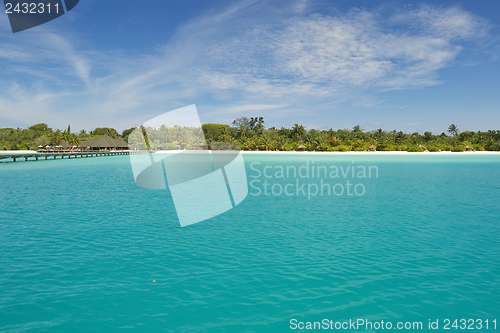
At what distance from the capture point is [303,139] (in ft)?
349

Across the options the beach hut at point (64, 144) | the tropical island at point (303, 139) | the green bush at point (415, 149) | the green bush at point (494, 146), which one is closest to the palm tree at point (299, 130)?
the tropical island at point (303, 139)

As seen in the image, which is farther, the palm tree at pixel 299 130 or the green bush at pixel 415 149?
the palm tree at pixel 299 130

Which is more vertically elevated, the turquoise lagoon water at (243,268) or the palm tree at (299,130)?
the palm tree at (299,130)

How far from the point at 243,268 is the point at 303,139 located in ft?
327

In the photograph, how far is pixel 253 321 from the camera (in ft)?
21.8

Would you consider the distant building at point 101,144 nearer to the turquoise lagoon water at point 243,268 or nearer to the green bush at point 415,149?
the turquoise lagoon water at point 243,268

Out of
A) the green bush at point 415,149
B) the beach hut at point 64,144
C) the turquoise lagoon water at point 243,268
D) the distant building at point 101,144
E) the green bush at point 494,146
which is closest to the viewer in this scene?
the turquoise lagoon water at point 243,268

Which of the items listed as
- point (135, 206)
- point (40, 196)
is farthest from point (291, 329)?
point (40, 196)

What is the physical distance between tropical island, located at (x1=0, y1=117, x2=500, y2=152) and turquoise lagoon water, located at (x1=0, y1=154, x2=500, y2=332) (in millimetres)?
85290

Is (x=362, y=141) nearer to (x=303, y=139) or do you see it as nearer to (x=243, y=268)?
(x=303, y=139)

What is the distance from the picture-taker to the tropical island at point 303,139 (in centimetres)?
9706

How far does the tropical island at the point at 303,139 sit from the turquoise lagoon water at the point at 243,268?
280 ft

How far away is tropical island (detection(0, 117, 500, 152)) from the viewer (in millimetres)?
97062

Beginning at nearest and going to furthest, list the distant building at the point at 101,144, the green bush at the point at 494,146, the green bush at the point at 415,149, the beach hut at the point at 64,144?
the green bush at the point at 494,146, the green bush at the point at 415,149, the beach hut at the point at 64,144, the distant building at the point at 101,144
